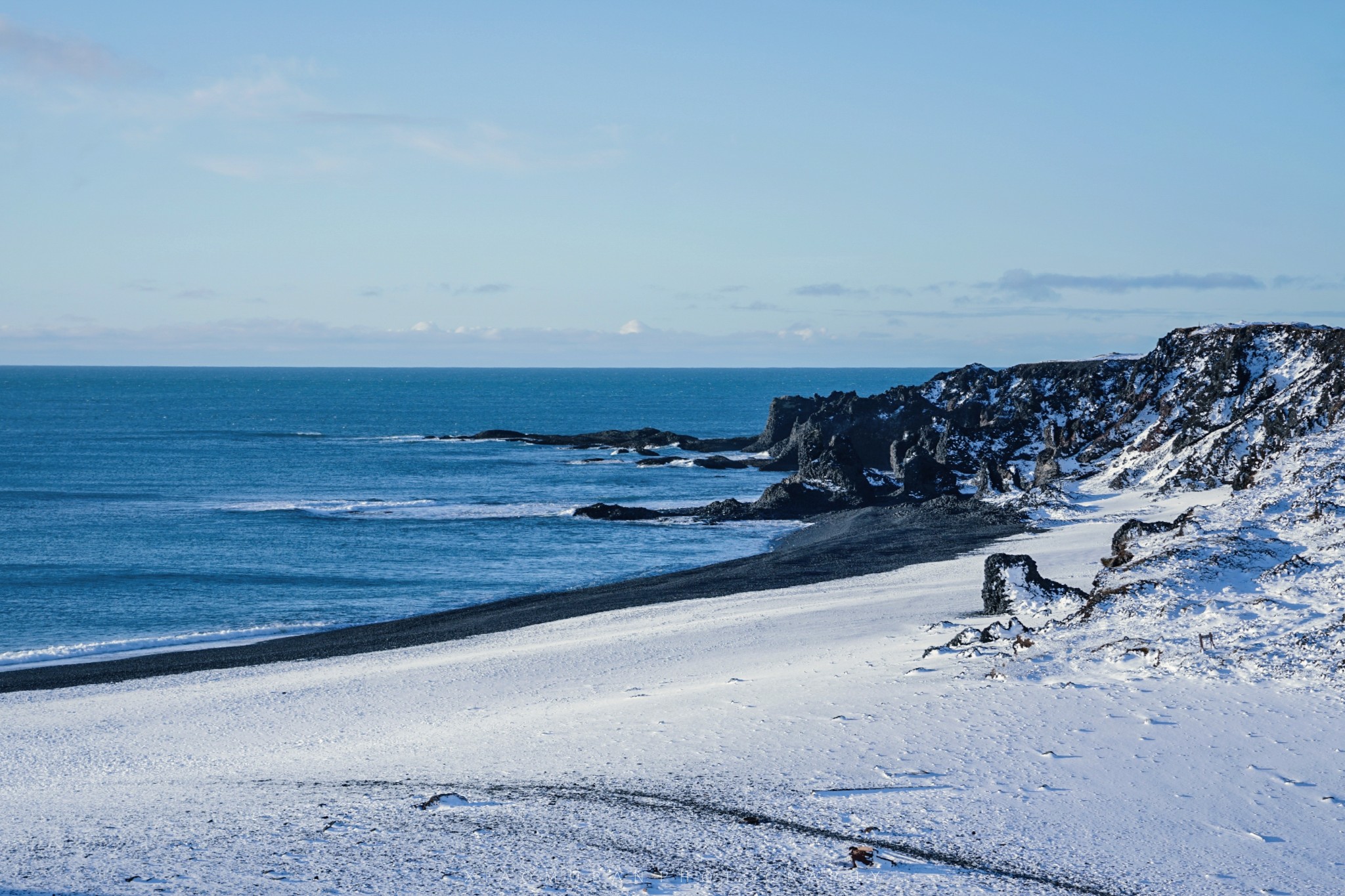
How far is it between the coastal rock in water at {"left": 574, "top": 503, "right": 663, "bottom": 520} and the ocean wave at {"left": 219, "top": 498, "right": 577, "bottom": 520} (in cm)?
111

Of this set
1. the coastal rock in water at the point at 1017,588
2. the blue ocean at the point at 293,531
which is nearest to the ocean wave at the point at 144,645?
the blue ocean at the point at 293,531

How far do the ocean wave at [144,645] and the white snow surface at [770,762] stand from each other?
5.37 metres

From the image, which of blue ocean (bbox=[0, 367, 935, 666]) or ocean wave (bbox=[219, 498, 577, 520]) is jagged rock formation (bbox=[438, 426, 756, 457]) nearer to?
blue ocean (bbox=[0, 367, 935, 666])

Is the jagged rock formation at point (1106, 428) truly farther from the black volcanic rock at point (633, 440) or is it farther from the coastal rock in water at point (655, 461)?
the black volcanic rock at point (633, 440)

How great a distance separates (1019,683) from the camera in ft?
50.6

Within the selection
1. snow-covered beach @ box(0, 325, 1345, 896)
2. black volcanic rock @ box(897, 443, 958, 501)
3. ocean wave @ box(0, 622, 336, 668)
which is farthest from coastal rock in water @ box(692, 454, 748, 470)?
ocean wave @ box(0, 622, 336, 668)

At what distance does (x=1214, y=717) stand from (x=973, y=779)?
3894 millimetres

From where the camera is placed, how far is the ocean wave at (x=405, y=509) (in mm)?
55031

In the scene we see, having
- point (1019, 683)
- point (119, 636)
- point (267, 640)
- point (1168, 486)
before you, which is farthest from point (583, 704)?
point (1168, 486)

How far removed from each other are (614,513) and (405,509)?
12224 millimetres

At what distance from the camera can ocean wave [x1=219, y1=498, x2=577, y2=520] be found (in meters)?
55.0

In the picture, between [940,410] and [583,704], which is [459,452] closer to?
[940,410]

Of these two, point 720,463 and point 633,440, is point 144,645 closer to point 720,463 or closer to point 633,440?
point 720,463

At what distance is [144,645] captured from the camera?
2900cm
